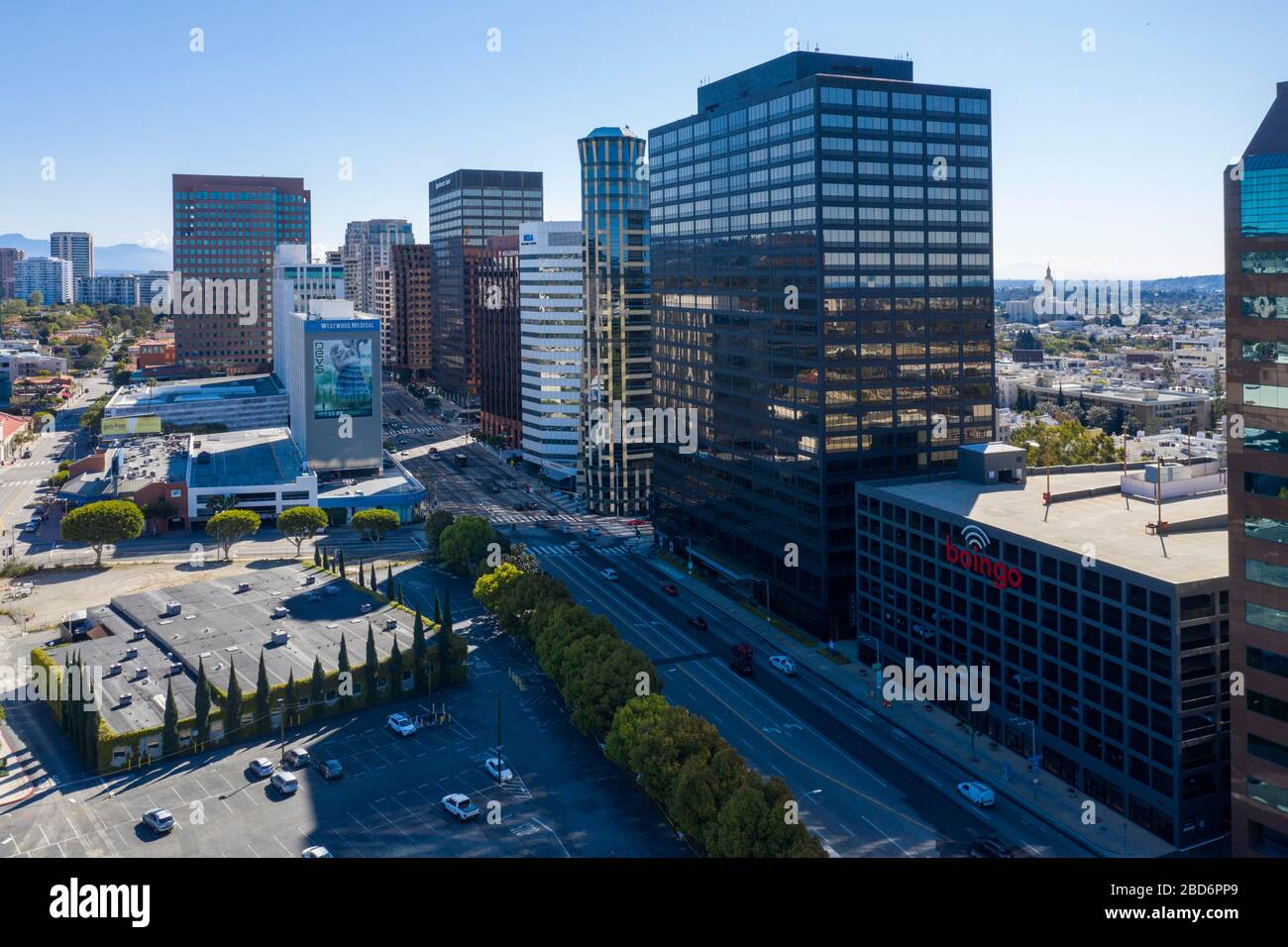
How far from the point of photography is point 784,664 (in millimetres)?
74062

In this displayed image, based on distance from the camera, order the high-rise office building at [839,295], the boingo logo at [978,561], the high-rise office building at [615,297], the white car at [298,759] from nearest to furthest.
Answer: the boingo logo at [978,561] → the white car at [298,759] → the high-rise office building at [839,295] → the high-rise office building at [615,297]

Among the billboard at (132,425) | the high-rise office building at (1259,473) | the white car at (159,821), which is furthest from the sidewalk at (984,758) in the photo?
the billboard at (132,425)

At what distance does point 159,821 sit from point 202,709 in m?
10.4

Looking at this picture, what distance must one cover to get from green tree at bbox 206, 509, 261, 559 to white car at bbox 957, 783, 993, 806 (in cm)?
7681

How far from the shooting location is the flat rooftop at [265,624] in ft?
233

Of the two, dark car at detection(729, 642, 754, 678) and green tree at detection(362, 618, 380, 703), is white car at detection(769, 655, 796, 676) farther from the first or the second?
green tree at detection(362, 618, 380, 703)

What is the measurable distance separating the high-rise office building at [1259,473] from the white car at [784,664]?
33111mm

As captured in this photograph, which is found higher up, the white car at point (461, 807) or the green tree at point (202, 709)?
the green tree at point (202, 709)

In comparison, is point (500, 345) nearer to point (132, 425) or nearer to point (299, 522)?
point (132, 425)

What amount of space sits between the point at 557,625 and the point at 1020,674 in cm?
2814

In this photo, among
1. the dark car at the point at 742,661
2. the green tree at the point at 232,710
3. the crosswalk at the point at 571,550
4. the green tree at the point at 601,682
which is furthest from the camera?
the crosswalk at the point at 571,550

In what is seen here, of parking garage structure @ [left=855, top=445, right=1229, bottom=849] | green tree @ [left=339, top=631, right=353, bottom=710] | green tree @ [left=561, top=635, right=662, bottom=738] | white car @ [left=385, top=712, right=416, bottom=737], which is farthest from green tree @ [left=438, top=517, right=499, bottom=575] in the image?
parking garage structure @ [left=855, top=445, right=1229, bottom=849]

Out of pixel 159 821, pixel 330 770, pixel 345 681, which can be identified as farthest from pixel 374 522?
pixel 159 821

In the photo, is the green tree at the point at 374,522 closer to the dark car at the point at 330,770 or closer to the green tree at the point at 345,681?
the green tree at the point at 345,681
